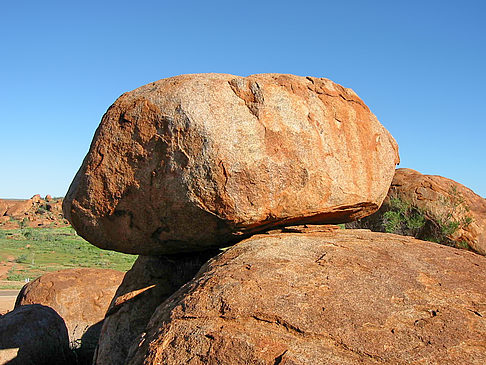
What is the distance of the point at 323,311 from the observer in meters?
3.12

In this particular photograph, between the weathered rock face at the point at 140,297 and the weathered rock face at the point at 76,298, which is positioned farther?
the weathered rock face at the point at 76,298

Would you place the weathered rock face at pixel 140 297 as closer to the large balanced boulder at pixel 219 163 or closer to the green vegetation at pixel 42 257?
the large balanced boulder at pixel 219 163

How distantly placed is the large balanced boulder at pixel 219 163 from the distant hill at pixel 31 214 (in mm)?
40654

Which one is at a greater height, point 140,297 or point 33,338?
point 140,297

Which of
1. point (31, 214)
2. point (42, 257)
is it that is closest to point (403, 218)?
point (42, 257)

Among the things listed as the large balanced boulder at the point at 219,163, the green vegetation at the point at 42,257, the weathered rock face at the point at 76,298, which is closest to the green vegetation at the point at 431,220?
the weathered rock face at the point at 76,298

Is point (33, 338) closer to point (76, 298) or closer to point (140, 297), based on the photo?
point (140, 297)

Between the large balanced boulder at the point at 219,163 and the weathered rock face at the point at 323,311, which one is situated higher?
the large balanced boulder at the point at 219,163

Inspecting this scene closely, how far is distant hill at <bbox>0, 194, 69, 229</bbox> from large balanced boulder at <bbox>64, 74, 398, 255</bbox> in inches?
1601

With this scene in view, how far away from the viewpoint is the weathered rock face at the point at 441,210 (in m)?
12.3

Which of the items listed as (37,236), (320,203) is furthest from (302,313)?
(37,236)

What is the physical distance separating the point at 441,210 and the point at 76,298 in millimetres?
8784

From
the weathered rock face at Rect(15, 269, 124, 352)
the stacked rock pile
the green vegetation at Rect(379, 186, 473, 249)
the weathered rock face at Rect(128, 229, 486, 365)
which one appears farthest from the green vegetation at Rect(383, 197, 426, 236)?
the weathered rock face at Rect(128, 229, 486, 365)

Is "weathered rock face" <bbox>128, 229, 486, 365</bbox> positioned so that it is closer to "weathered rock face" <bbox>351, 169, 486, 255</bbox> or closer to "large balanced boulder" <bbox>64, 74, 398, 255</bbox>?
"large balanced boulder" <bbox>64, 74, 398, 255</bbox>
